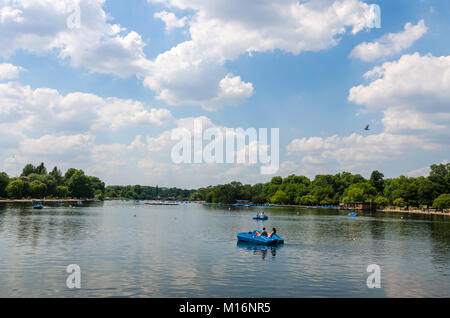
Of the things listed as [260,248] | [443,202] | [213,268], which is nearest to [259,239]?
[260,248]

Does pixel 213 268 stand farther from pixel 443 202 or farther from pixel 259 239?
pixel 443 202

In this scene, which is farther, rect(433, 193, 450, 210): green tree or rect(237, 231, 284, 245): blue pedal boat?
rect(433, 193, 450, 210): green tree

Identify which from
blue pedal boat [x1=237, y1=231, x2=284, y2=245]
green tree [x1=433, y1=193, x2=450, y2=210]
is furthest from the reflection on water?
green tree [x1=433, y1=193, x2=450, y2=210]

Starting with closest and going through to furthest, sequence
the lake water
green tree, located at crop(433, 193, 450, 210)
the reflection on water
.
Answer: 1. the lake water
2. the reflection on water
3. green tree, located at crop(433, 193, 450, 210)

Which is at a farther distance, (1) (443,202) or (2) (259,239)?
(1) (443,202)

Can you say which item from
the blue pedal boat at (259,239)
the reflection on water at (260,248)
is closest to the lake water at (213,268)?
the reflection on water at (260,248)

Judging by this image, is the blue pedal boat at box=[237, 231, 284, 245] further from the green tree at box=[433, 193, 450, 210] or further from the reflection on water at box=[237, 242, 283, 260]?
the green tree at box=[433, 193, 450, 210]

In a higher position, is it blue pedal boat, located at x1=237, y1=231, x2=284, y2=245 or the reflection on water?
blue pedal boat, located at x1=237, y1=231, x2=284, y2=245

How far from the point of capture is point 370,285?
2809 centimetres

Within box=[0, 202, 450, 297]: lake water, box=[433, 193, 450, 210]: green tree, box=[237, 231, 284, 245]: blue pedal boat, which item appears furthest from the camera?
box=[433, 193, 450, 210]: green tree
